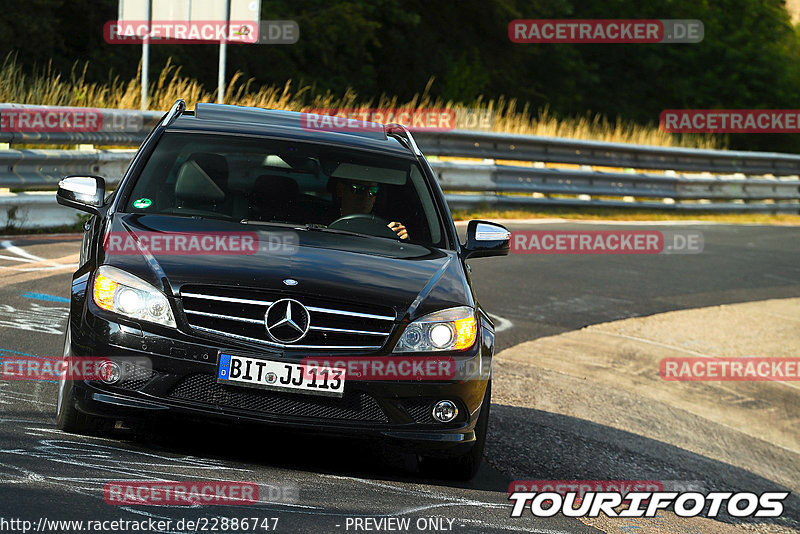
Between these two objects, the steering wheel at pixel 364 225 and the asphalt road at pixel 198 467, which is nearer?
the asphalt road at pixel 198 467

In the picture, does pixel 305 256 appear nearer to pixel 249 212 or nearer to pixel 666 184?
pixel 249 212

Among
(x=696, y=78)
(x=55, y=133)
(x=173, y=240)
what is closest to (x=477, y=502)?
(x=173, y=240)

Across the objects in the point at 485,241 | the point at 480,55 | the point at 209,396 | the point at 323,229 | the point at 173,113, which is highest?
the point at 173,113

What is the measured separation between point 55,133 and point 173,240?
7.53m

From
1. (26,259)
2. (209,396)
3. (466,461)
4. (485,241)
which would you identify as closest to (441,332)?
(466,461)

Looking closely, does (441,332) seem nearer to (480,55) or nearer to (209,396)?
(209,396)

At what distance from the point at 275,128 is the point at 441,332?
6.67 ft

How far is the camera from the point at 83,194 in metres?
6.11

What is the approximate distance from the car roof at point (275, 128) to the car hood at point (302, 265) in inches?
32.9

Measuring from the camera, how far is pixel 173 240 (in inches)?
217

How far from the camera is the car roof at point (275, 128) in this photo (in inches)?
263

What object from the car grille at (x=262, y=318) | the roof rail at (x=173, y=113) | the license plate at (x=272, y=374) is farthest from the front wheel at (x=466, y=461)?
the roof rail at (x=173, y=113)

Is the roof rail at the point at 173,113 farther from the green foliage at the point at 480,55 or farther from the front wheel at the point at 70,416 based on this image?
the green foliage at the point at 480,55

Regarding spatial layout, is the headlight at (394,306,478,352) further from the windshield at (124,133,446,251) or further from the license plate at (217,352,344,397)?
the windshield at (124,133,446,251)
